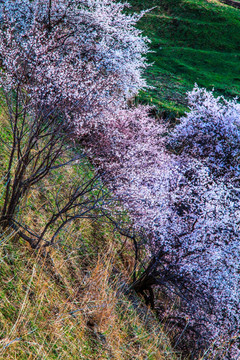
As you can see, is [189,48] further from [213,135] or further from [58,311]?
[58,311]

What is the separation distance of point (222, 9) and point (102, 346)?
1886 inches

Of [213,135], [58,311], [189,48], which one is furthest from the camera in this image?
[189,48]

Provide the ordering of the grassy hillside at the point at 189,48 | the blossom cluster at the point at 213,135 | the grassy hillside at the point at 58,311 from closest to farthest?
1. the grassy hillside at the point at 58,311
2. the blossom cluster at the point at 213,135
3. the grassy hillside at the point at 189,48

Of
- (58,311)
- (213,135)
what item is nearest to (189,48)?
(213,135)

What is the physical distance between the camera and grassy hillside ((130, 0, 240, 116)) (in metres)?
24.1

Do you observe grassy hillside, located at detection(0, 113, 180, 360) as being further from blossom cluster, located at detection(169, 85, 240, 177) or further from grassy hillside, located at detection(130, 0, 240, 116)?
grassy hillside, located at detection(130, 0, 240, 116)

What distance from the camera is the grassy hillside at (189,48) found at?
24075 mm

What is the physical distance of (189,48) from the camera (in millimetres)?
32781

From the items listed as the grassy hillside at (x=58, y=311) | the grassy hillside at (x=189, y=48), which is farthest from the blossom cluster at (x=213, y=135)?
the grassy hillside at (x=58, y=311)

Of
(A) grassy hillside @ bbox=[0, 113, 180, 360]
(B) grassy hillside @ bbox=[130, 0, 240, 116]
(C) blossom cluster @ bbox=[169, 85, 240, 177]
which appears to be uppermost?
Result: (B) grassy hillside @ bbox=[130, 0, 240, 116]

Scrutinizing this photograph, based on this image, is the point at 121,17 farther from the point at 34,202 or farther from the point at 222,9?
the point at 222,9

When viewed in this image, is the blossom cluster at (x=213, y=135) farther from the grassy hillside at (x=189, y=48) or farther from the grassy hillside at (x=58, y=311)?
the grassy hillside at (x=58, y=311)

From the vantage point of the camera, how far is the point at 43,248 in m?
3.67

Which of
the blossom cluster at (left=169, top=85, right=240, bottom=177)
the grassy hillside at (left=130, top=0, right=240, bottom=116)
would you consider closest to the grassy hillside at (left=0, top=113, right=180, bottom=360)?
the blossom cluster at (left=169, top=85, right=240, bottom=177)
